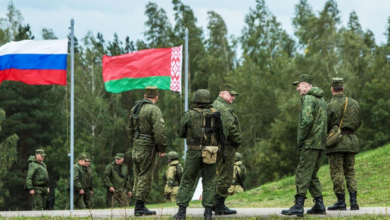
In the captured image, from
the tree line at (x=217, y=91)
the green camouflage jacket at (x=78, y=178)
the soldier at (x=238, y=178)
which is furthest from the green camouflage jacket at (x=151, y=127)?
the tree line at (x=217, y=91)

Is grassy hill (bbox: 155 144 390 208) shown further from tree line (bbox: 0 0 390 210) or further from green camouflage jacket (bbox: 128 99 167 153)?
tree line (bbox: 0 0 390 210)

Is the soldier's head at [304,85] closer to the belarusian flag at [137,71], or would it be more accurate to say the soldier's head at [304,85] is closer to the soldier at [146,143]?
the soldier at [146,143]

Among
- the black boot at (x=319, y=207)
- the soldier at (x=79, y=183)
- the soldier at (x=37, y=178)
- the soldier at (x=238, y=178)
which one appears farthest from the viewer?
the soldier at (x=238, y=178)

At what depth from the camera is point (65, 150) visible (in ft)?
205

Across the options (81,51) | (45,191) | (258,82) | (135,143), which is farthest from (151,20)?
(135,143)

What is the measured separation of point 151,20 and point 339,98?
5872 centimetres

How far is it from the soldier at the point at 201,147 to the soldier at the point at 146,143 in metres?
1.16

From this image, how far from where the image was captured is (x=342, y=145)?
1384 centimetres

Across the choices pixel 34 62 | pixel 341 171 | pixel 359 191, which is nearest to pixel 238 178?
pixel 359 191

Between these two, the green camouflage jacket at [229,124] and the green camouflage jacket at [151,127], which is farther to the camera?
the green camouflage jacket at [151,127]

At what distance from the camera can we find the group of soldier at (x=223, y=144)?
12820 millimetres

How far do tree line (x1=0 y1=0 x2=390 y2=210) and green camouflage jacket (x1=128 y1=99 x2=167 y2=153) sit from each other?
41.2 meters

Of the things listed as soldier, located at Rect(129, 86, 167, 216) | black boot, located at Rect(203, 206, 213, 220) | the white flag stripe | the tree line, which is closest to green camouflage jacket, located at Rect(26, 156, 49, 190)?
the white flag stripe

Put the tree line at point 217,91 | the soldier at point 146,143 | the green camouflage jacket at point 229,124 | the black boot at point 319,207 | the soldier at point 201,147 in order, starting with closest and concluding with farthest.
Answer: the soldier at point 201,147
the black boot at point 319,207
the green camouflage jacket at point 229,124
the soldier at point 146,143
the tree line at point 217,91
